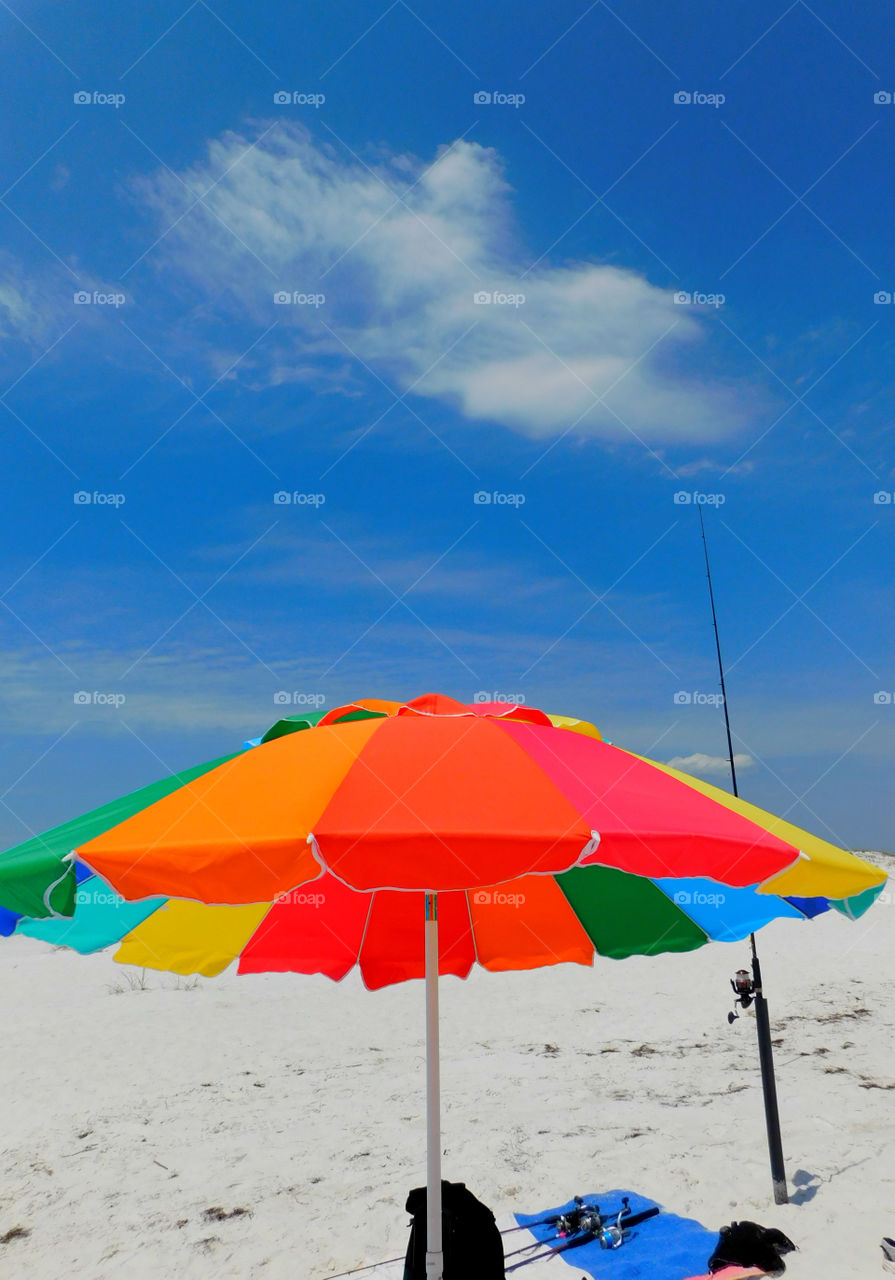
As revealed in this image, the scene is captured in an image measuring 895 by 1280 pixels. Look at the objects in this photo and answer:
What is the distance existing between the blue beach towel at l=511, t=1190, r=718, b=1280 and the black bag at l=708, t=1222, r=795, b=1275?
0.30 feet

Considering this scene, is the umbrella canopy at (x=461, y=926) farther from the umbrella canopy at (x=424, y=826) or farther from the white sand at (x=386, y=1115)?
the white sand at (x=386, y=1115)


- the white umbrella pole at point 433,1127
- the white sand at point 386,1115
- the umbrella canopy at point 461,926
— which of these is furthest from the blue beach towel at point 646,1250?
the umbrella canopy at point 461,926

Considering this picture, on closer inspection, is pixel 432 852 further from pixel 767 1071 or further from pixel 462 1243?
pixel 767 1071

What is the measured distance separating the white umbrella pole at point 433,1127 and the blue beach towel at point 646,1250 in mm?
1316

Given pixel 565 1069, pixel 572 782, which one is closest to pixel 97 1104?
pixel 565 1069

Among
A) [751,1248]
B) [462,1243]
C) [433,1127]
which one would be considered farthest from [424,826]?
[751,1248]

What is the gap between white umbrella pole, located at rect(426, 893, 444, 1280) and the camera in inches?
138

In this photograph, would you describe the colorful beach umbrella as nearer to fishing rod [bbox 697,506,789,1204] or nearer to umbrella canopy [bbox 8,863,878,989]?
umbrella canopy [bbox 8,863,878,989]

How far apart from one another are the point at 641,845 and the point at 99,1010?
11.9m

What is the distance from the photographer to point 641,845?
8.18 ft

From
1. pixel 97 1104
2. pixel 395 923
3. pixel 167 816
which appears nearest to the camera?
pixel 167 816

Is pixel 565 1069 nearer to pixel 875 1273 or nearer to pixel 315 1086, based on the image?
pixel 315 1086

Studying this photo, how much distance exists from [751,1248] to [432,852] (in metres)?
3.93

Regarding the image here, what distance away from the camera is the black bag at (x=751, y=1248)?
4.39m
